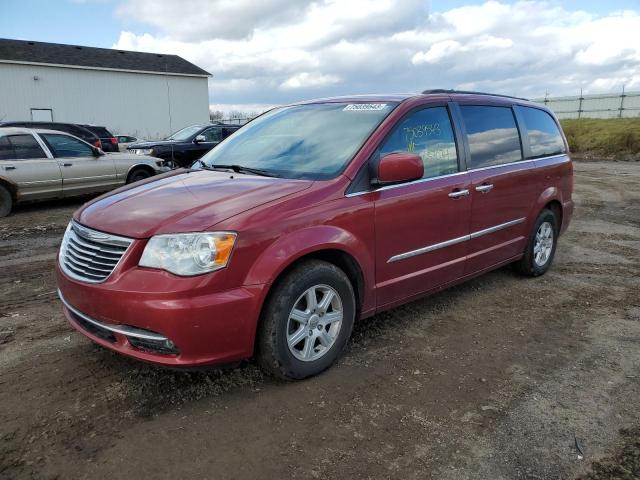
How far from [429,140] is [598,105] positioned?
3541cm

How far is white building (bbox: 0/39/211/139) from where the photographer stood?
29391 mm

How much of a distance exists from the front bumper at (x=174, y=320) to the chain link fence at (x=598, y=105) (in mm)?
33096

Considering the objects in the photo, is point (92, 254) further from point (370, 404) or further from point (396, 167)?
point (396, 167)

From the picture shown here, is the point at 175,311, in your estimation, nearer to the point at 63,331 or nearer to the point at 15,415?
the point at 15,415

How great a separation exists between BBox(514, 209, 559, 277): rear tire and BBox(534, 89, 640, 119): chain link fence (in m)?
29.3

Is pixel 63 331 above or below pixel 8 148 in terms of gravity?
below

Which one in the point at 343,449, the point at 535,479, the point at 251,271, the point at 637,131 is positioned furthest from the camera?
the point at 637,131

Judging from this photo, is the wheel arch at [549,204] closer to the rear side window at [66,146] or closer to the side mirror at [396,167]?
the side mirror at [396,167]

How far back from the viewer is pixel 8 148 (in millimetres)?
8914

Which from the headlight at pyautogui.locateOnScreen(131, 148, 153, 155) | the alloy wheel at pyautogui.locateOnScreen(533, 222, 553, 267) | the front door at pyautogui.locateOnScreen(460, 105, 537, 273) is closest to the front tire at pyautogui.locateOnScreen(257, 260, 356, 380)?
the front door at pyautogui.locateOnScreen(460, 105, 537, 273)

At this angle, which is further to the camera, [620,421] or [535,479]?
[620,421]

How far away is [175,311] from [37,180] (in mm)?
Answer: 7897

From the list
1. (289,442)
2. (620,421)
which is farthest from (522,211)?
(289,442)

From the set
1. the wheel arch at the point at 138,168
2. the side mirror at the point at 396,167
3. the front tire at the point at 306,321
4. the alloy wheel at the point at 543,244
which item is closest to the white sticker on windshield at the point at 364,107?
the side mirror at the point at 396,167
